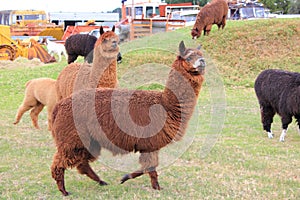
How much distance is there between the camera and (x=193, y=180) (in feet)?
19.6

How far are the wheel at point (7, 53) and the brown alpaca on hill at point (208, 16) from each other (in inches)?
446

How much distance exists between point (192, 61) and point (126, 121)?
0.95 m

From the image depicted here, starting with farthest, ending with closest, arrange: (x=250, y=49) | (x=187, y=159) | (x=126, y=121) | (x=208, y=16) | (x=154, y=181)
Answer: (x=250, y=49) < (x=208, y=16) < (x=187, y=159) < (x=154, y=181) < (x=126, y=121)

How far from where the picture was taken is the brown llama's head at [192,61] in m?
4.90

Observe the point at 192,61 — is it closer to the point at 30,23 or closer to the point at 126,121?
the point at 126,121

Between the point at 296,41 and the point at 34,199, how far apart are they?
14.8 metres

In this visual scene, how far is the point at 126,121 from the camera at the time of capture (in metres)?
5.16

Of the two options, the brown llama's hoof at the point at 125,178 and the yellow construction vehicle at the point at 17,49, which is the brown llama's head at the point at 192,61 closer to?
the brown llama's hoof at the point at 125,178

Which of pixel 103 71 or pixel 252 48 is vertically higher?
pixel 103 71

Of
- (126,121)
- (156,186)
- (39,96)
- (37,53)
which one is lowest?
(37,53)

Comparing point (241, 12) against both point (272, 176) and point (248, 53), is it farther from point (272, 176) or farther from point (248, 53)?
point (272, 176)

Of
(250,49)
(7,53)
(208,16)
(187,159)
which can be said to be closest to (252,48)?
(250,49)

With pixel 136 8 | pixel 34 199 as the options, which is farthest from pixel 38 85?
pixel 136 8

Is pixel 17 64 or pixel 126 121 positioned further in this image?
pixel 17 64
